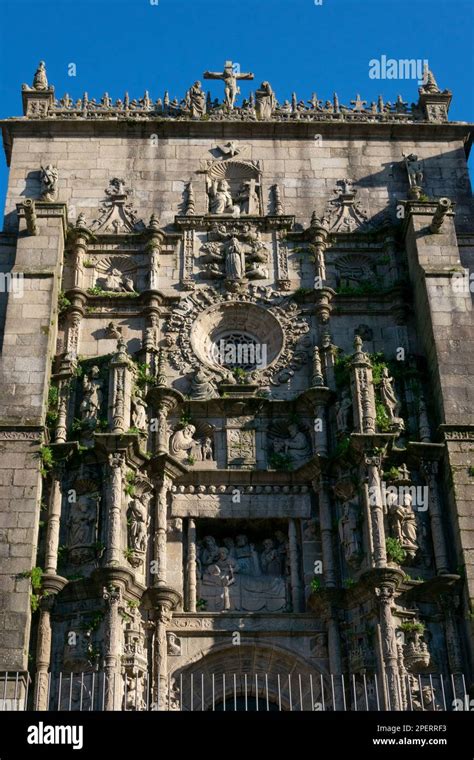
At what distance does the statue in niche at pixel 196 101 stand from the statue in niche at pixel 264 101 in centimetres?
120

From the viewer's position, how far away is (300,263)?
25625 millimetres

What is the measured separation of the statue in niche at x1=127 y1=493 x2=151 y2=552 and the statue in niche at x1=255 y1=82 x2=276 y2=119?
33.3 feet

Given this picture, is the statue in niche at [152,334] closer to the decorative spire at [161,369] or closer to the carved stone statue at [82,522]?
the decorative spire at [161,369]

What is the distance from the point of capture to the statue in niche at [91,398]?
22594mm

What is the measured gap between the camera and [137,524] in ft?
70.3

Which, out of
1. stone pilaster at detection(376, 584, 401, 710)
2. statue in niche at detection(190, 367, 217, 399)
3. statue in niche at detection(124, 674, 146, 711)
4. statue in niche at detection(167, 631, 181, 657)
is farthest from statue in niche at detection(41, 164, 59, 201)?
stone pilaster at detection(376, 584, 401, 710)

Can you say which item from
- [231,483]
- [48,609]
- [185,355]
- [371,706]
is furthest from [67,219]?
[371,706]

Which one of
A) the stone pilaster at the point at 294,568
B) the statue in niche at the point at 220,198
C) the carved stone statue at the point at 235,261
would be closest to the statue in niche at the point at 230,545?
the stone pilaster at the point at 294,568

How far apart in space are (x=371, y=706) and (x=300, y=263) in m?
9.61

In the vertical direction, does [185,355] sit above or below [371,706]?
above

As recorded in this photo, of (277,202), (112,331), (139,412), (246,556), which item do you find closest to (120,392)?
(139,412)

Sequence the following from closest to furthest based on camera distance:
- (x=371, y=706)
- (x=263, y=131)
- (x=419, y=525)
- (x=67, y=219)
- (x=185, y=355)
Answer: (x=371, y=706) < (x=419, y=525) < (x=185, y=355) < (x=67, y=219) < (x=263, y=131)
